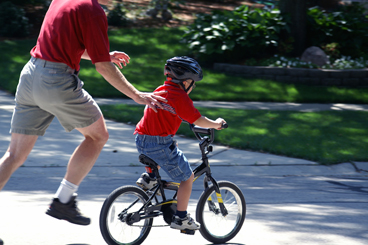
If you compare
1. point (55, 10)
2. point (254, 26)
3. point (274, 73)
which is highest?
Result: point (55, 10)

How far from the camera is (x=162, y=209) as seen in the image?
384 centimetres

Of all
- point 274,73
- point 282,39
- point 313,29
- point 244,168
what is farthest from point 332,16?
point 244,168

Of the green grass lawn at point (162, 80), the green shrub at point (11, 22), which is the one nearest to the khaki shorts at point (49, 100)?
the green grass lawn at point (162, 80)

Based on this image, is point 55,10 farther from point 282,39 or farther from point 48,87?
point 282,39

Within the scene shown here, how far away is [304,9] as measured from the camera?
48.0 feet

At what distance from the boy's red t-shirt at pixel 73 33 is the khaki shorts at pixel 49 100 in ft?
0.29

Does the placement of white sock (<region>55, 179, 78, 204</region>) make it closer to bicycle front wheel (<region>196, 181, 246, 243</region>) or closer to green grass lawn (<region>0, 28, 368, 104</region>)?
bicycle front wheel (<region>196, 181, 246, 243</region>)

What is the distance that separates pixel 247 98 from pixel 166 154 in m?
8.18

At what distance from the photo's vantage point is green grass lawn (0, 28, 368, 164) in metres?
7.84

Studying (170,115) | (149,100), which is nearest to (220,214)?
(170,115)

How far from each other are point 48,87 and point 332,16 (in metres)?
14.2

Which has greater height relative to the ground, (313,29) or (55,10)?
(55,10)

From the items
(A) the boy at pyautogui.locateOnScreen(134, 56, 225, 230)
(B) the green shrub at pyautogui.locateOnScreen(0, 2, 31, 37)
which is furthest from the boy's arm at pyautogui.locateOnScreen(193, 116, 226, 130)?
(B) the green shrub at pyautogui.locateOnScreen(0, 2, 31, 37)

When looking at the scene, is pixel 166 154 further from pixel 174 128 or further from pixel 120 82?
pixel 120 82
